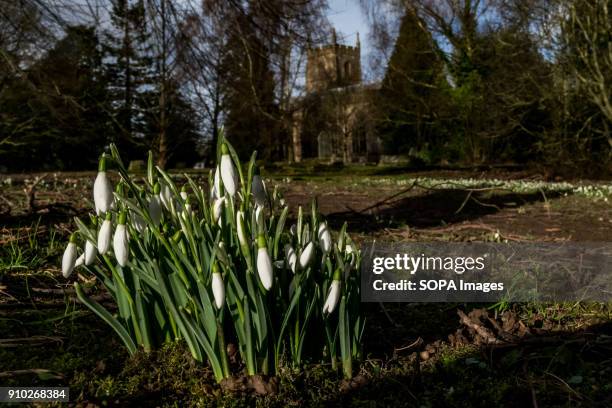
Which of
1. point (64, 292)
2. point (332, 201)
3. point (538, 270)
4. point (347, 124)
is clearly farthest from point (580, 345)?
point (347, 124)

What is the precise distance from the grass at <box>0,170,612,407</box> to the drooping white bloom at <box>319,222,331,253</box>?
35cm

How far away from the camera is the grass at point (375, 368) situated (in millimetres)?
1412

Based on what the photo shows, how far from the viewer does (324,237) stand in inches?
59.9

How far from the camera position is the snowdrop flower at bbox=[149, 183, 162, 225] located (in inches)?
59.7

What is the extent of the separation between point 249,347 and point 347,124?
2811 centimetres

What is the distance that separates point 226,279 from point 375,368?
50cm

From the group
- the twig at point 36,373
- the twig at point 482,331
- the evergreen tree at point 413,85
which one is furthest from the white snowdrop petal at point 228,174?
the evergreen tree at point 413,85

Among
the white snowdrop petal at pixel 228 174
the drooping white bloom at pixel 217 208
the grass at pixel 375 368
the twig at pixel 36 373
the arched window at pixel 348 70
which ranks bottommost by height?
the grass at pixel 375 368

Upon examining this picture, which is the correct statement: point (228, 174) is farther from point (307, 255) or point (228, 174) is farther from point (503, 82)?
point (503, 82)

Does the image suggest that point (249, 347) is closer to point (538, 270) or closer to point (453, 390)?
point (453, 390)

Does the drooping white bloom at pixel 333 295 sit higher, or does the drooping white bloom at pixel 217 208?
the drooping white bloom at pixel 217 208

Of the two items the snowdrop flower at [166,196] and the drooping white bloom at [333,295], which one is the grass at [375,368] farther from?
the snowdrop flower at [166,196]

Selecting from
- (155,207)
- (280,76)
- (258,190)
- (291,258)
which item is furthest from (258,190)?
(280,76)

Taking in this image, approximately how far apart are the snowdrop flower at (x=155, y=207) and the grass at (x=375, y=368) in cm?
41
